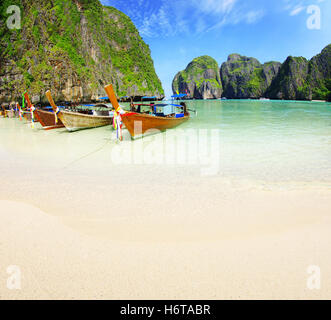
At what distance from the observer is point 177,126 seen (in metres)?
21.1

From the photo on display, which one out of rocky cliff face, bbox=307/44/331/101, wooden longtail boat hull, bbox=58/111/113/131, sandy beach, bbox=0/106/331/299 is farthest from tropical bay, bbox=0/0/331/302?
rocky cliff face, bbox=307/44/331/101

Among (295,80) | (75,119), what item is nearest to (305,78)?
(295,80)

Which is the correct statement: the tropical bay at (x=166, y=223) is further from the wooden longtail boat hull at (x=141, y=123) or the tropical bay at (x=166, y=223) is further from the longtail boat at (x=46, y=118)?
the longtail boat at (x=46, y=118)

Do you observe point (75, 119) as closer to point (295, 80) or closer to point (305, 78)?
point (295, 80)

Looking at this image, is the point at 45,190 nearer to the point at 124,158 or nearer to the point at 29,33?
the point at 124,158

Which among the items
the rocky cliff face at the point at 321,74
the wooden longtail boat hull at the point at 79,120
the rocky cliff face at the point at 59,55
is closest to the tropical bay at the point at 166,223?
the wooden longtail boat hull at the point at 79,120

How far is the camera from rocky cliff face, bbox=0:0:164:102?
169 feet

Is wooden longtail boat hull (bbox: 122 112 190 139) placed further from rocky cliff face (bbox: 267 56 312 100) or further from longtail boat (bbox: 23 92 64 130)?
rocky cliff face (bbox: 267 56 312 100)

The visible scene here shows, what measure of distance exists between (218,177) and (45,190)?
16.6 feet

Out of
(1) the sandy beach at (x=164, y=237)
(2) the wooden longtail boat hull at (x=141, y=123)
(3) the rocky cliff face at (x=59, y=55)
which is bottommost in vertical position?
(1) the sandy beach at (x=164, y=237)

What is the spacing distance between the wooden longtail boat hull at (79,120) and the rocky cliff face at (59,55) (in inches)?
1340

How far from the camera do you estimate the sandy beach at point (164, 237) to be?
7.59 feet

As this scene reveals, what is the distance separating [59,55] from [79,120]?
57.0m

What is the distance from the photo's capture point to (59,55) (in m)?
60.8
